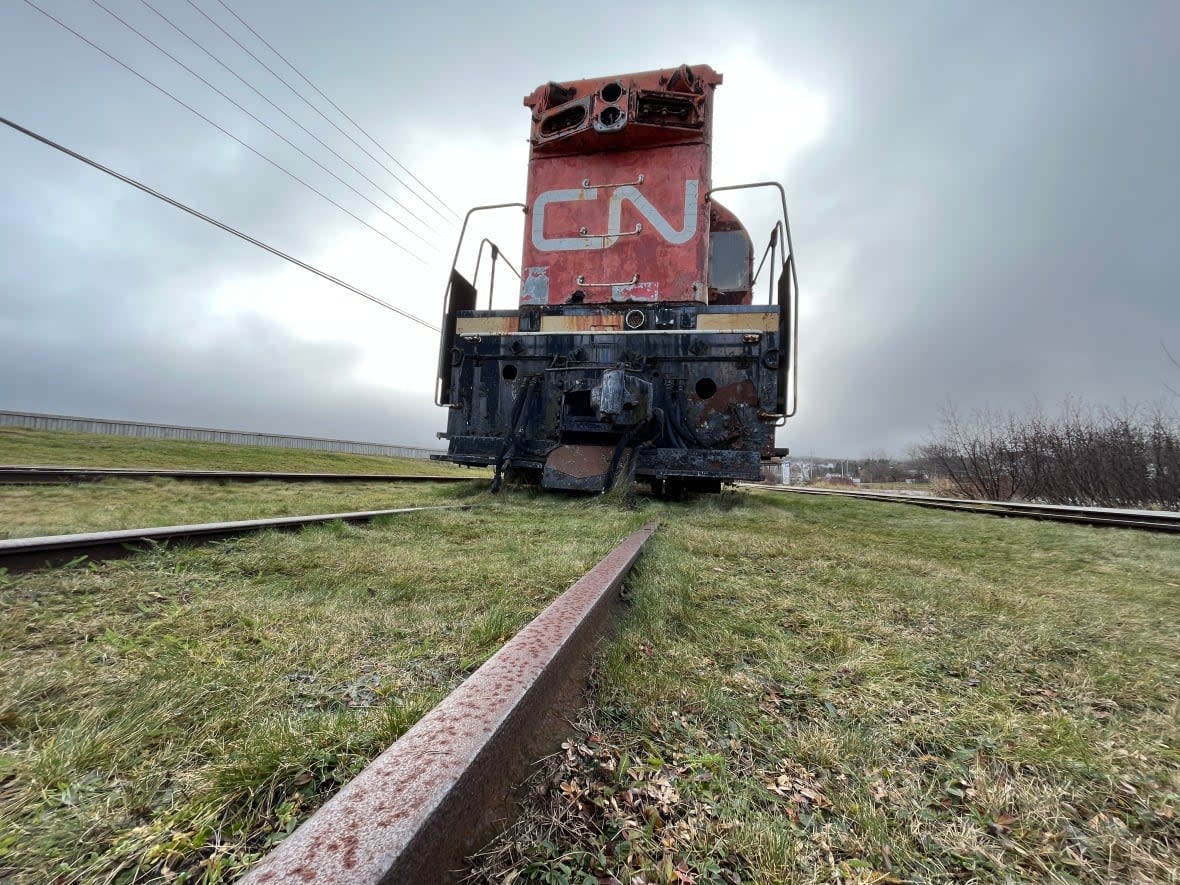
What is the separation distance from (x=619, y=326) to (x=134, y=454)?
9775 mm

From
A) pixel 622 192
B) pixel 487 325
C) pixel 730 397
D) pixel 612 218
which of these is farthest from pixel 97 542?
pixel 622 192

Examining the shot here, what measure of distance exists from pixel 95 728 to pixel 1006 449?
15892mm

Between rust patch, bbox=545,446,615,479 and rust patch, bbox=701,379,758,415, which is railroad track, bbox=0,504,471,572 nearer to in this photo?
rust patch, bbox=545,446,615,479

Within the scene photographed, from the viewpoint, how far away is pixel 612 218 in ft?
18.0

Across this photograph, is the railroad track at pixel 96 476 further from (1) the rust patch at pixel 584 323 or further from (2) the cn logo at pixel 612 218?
(2) the cn logo at pixel 612 218

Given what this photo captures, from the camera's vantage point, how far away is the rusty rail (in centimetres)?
46

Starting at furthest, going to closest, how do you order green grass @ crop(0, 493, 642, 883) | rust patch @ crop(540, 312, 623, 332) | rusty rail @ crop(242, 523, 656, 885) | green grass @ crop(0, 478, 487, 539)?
rust patch @ crop(540, 312, 623, 332) → green grass @ crop(0, 478, 487, 539) → green grass @ crop(0, 493, 642, 883) → rusty rail @ crop(242, 523, 656, 885)

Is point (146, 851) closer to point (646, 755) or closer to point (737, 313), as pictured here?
point (646, 755)

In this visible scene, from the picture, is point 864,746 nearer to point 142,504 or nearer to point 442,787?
point 442,787

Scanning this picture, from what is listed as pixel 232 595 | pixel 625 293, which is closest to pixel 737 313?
pixel 625 293

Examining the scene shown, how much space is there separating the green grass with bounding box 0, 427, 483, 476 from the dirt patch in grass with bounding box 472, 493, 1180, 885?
9.64 metres

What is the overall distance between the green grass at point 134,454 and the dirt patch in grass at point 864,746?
9.64m

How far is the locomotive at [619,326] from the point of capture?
4781mm

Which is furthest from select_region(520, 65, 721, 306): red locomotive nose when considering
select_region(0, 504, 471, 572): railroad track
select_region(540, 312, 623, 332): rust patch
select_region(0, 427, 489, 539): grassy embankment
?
select_region(0, 504, 471, 572): railroad track
